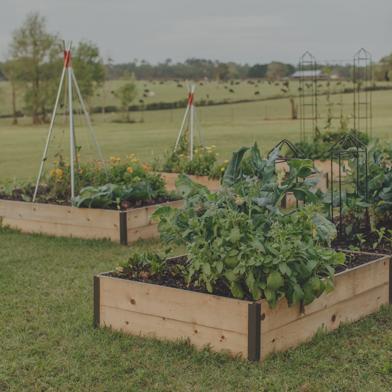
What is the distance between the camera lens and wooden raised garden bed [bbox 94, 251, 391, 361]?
415 centimetres

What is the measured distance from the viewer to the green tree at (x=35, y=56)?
1766 inches

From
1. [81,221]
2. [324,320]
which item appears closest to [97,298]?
[324,320]

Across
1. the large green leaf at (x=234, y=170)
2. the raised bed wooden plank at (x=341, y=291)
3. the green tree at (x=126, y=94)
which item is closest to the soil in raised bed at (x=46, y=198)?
the large green leaf at (x=234, y=170)

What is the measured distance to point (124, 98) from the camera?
41.5 meters

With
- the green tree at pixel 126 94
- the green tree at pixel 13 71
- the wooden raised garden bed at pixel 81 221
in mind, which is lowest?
the wooden raised garden bed at pixel 81 221

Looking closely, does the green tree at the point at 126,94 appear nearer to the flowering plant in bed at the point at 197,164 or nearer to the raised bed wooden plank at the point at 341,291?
A: the flowering plant in bed at the point at 197,164

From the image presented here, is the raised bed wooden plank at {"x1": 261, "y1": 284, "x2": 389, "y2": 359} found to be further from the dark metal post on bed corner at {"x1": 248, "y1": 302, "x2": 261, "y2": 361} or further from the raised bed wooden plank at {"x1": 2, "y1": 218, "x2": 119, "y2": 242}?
the raised bed wooden plank at {"x1": 2, "y1": 218, "x2": 119, "y2": 242}

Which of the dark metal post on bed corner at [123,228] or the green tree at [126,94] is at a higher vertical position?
the green tree at [126,94]

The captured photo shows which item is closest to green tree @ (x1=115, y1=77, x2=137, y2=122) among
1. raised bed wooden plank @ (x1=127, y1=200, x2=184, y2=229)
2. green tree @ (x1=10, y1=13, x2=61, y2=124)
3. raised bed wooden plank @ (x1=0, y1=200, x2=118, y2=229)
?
green tree @ (x1=10, y1=13, x2=61, y2=124)

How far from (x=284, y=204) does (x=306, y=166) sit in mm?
4778

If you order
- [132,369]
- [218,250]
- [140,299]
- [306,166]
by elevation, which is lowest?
[132,369]

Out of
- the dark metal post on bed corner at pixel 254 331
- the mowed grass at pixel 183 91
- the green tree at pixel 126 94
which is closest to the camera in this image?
the dark metal post on bed corner at pixel 254 331

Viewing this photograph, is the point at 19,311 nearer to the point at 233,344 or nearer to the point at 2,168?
the point at 233,344

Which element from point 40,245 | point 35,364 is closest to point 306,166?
point 35,364
